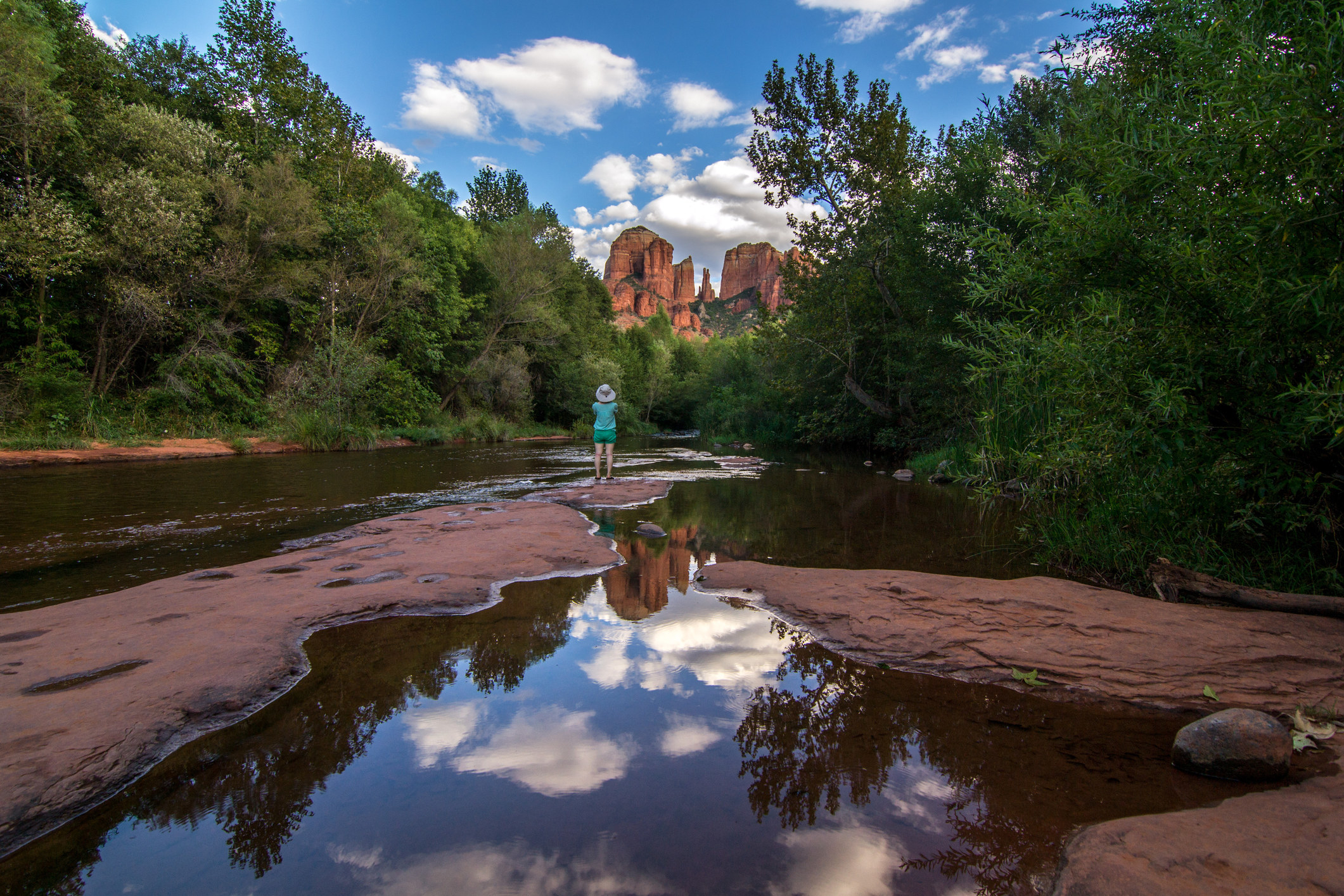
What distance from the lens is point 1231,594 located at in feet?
11.9

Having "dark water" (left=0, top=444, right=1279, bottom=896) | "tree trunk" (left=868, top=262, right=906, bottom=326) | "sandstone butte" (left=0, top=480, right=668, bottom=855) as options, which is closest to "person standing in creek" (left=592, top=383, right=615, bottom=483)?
"sandstone butte" (left=0, top=480, right=668, bottom=855)

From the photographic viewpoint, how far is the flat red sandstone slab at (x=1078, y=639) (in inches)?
114

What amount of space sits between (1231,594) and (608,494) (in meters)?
7.62

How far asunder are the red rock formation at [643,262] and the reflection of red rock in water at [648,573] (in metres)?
149

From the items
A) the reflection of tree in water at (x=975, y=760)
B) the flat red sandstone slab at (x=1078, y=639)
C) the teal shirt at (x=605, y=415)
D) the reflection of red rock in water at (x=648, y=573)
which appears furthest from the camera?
the teal shirt at (x=605, y=415)

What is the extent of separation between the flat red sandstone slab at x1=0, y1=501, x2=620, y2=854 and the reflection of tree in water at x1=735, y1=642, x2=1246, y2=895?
7.97 feet

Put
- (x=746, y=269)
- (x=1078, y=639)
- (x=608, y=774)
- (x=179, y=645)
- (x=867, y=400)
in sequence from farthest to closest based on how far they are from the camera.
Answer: (x=746, y=269) → (x=867, y=400) → (x=1078, y=639) → (x=179, y=645) → (x=608, y=774)

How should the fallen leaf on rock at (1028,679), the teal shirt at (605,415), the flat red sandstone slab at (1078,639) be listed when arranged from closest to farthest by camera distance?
the flat red sandstone slab at (1078,639), the fallen leaf on rock at (1028,679), the teal shirt at (605,415)

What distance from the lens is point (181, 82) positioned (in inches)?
968

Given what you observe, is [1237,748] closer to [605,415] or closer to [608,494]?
[608,494]

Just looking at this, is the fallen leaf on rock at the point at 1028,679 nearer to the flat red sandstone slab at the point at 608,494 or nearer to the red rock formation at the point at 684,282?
the flat red sandstone slab at the point at 608,494

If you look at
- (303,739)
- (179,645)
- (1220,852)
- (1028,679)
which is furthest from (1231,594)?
(179,645)

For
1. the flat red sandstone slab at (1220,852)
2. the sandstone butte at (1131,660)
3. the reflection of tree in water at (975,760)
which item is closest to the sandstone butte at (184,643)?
the sandstone butte at (1131,660)

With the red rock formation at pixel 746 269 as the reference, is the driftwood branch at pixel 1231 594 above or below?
below
